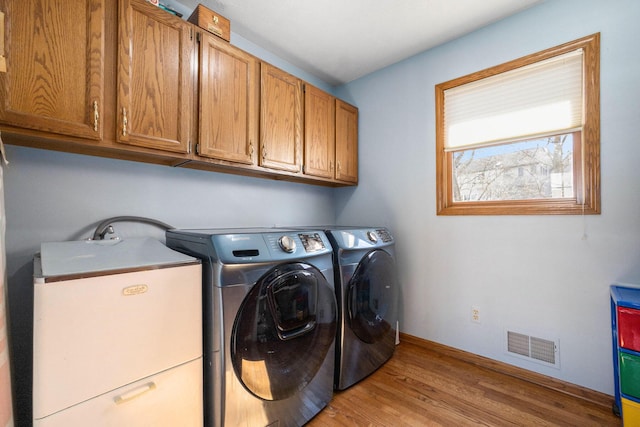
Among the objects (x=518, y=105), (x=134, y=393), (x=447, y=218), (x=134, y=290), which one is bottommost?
(x=134, y=393)

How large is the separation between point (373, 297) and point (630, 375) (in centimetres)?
123

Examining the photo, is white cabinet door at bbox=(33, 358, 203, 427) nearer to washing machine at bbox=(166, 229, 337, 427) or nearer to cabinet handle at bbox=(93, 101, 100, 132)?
washing machine at bbox=(166, 229, 337, 427)

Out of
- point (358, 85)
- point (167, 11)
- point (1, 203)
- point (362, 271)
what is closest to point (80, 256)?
point (1, 203)

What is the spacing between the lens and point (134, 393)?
0.98 m

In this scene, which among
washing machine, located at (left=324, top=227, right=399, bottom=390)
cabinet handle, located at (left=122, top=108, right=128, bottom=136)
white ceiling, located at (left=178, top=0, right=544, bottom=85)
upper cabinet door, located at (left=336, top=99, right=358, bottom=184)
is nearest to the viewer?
cabinet handle, located at (left=122, top=108, right=128, bottom=136)

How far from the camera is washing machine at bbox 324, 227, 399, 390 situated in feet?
5.48

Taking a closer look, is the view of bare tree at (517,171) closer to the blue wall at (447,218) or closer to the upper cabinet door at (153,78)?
the blue wall at (447,218)

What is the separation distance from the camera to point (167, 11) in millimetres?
1444

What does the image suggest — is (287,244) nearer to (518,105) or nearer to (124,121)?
(124,121)

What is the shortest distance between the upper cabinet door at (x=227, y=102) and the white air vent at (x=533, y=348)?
217cm

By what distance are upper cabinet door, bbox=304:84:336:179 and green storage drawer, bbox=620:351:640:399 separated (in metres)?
2.02

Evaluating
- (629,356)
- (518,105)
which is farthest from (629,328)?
(518,105)

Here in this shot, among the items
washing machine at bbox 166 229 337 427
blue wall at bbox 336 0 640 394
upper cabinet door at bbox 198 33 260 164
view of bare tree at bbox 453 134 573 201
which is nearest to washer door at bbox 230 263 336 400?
washing machine at bbox 166 229 337 427

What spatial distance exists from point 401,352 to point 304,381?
111 centimetres
